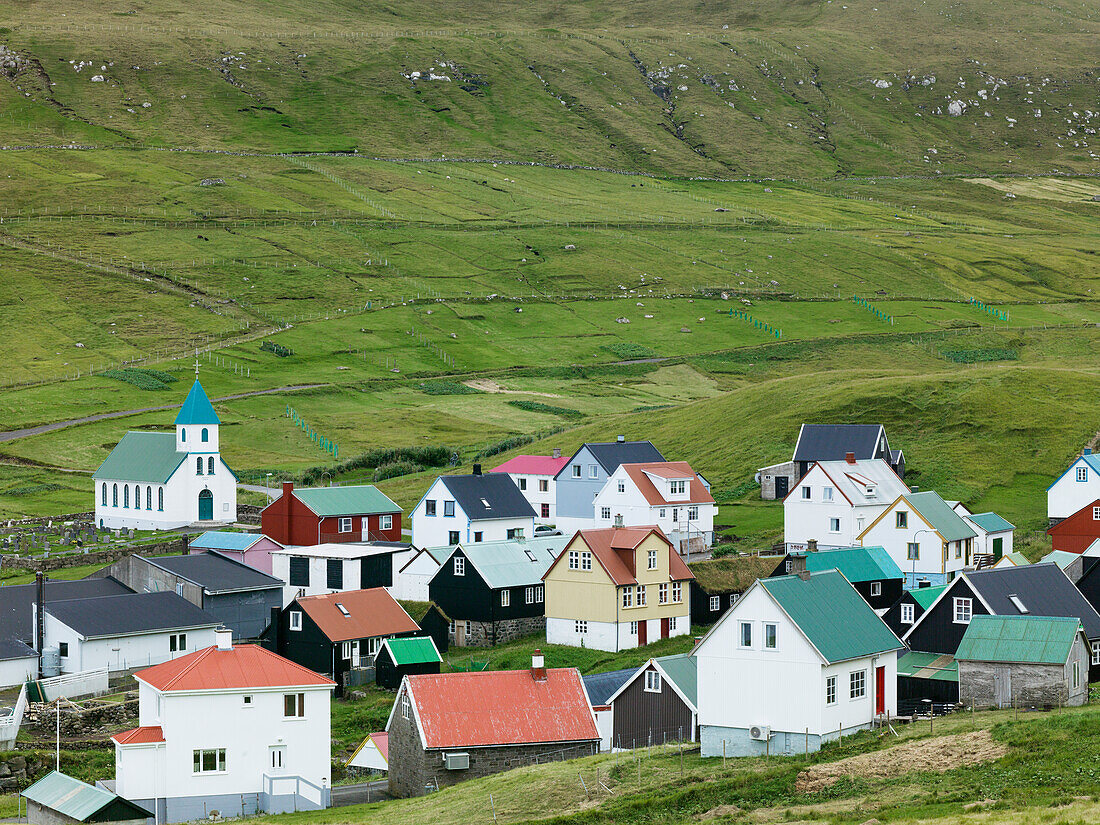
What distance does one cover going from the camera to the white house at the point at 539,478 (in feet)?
310

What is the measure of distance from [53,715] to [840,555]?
3612 centimetres

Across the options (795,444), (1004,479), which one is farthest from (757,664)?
(795,444)

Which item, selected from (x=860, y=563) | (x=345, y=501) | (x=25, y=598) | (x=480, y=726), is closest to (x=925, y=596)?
(x=860, y=563)

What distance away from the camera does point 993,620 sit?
4550cm

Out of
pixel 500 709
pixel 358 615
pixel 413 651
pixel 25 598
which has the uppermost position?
pixel 25 598

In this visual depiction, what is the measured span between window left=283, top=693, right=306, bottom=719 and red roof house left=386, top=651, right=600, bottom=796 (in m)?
3.23

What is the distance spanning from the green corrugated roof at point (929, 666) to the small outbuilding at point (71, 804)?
26.6 metres

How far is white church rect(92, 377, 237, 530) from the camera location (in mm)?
101188

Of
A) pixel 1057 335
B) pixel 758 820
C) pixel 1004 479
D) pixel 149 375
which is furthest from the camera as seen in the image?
pixel 1057 335

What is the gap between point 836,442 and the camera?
9381cm

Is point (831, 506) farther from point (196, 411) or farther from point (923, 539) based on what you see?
point (196, 411)

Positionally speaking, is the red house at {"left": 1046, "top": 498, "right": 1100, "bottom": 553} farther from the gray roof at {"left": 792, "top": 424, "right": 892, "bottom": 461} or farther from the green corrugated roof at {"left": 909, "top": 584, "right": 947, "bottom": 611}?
the green corrugated roof at {"left": 909, "top": 584, "right": 947, "bottom": 611}

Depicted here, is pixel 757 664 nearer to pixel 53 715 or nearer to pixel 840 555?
pixel 840 555

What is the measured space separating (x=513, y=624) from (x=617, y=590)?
25.3ft
